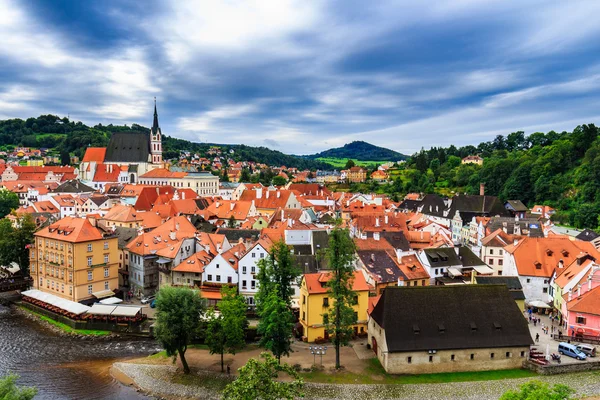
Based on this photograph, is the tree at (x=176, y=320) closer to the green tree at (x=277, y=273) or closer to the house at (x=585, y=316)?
the green tree at (x=277, y=273)

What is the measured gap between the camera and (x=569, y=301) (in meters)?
39.1

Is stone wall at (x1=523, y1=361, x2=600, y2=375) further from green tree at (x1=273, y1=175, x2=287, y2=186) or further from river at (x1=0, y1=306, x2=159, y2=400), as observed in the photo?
green tree at (x1=273, y1=175, x2=287, y2=186)

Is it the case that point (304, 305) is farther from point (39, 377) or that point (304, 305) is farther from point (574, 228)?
point (574, 228)

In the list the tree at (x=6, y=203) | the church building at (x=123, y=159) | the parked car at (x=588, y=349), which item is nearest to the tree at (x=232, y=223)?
the tree at (x=6, y=203)

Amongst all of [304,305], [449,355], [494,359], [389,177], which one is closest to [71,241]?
[304,305]

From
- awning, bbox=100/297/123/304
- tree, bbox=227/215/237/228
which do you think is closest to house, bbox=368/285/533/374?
awning, bbox=100/297/123/304

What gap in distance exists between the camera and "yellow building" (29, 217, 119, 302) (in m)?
48.6

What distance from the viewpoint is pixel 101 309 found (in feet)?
147

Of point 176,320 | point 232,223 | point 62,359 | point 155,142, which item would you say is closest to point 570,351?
point 176,320

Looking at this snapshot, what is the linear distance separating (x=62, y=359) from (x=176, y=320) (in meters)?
12.5

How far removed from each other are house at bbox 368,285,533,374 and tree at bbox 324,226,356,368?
2763mm

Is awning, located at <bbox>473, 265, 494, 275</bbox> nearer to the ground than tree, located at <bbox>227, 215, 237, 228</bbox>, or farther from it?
nearer to the ground

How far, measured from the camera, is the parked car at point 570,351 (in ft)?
108

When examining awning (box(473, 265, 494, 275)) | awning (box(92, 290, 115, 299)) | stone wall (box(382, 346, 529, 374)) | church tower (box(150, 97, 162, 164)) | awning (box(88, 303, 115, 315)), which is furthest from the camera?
church tower (box(150, 97, 162, 164))
